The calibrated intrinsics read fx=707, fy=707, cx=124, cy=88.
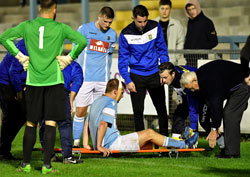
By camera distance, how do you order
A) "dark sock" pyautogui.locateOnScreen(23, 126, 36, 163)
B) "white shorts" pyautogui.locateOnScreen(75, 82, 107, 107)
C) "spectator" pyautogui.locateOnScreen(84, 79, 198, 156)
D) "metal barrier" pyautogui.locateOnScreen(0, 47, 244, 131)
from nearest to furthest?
"dark sock" pyautogui.locateOnScreen(23, 126, 36, 163) < "spectator" pyautogui.locateOnScreen(84, 79, 198, 156) < "white shorts" pyautogui.locateOnScreen(75, 82, 107, 107) < "metal barrier" pyautogui.locateOnScreen(0, 47, 244, 131)

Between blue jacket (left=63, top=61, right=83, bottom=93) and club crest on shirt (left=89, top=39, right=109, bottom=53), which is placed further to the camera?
club crest on shirt (left=89, top=39, right=109, bottom=53)

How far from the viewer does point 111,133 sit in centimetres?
952

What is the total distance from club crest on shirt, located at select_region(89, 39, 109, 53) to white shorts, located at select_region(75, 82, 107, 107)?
21.2 inches

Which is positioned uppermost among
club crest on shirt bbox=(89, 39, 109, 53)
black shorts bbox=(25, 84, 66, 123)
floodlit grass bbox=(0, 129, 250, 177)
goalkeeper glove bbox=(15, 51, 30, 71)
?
club crest on shirt bbox=(89, 39, 109, 53)

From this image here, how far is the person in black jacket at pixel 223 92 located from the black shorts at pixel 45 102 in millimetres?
1970

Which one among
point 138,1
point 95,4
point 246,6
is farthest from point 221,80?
point 95,4

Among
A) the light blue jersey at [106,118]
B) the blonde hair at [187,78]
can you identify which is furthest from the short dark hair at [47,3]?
the blonde hair at [187,78]

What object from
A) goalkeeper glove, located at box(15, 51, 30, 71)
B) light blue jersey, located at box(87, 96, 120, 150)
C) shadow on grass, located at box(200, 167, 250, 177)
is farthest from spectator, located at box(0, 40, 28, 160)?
shadow on grass, located at box(200, 167, 250, 177)

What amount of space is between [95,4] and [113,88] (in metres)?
9.66

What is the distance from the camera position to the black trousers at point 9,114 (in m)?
9.37

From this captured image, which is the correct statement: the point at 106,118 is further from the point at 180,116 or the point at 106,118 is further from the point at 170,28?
the point at 170,28

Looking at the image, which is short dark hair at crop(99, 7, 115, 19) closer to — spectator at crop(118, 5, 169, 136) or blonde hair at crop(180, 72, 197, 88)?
spectator at crop(118, 5, 169, 136)

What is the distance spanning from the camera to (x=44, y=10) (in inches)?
312

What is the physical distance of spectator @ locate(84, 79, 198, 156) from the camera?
9453 mm
